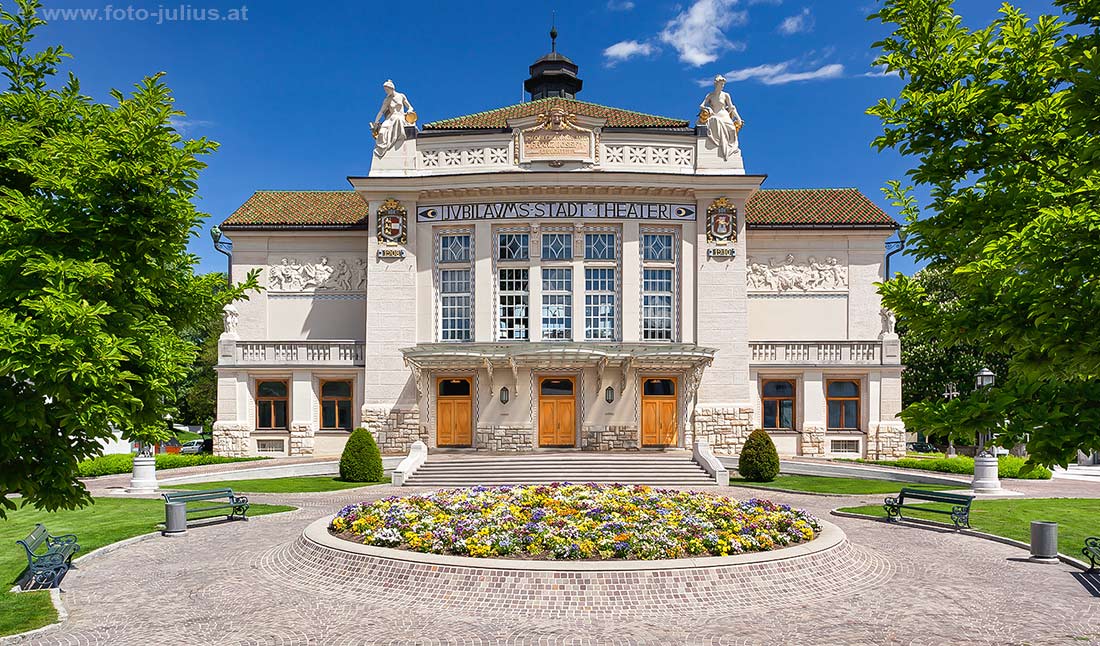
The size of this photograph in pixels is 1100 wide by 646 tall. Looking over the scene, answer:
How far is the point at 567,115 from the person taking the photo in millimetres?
33781

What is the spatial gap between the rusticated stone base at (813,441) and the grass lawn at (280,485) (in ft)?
67.4

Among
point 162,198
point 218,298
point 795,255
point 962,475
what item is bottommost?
point 962,475

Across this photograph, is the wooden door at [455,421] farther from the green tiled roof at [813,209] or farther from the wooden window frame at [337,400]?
the green tiled roof at [813,209]

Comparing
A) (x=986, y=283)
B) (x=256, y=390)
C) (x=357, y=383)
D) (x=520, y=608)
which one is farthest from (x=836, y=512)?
(x=256, y=390)

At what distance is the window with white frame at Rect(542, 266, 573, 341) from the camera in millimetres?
33750

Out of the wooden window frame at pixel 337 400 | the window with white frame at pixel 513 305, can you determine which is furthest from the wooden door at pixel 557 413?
the wooden window frame at pixel 337 400

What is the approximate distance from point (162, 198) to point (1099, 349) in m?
9.15

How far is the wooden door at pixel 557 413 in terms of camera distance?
111 ft

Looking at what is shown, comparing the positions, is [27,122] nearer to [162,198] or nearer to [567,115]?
[162,198]

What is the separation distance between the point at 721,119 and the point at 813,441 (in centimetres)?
1586

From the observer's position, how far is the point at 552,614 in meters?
11.1

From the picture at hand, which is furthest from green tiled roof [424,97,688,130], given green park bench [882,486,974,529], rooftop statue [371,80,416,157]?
green park bench [882,486,974,529]

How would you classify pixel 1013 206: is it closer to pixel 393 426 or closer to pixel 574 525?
pixel 574 525

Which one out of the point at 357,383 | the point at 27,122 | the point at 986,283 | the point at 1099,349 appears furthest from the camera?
the point at 357,383
